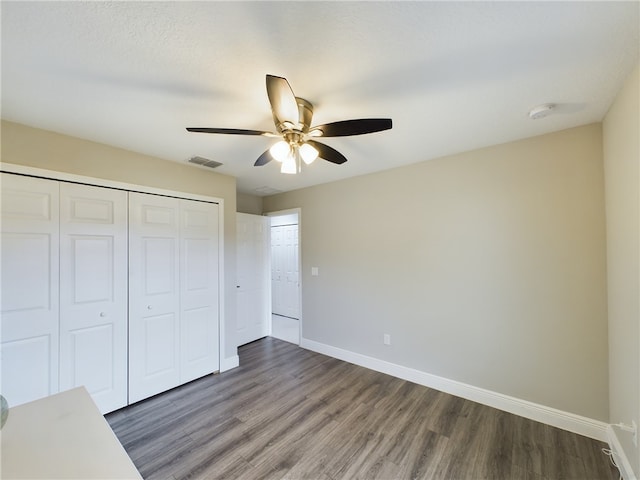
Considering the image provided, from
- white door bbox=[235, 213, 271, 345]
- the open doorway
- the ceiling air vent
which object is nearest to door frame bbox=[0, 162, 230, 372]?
the ceiling air vent

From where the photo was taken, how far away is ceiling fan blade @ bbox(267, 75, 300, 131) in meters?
1.20

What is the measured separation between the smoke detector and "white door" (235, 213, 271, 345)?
11.8 feet

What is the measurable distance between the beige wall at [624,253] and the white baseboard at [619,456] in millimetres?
52

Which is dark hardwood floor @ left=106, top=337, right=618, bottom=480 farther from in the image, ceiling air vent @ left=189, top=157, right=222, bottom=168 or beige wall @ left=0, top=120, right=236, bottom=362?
ceiling air vent @ left=189, top=157, right=222, bottom=168

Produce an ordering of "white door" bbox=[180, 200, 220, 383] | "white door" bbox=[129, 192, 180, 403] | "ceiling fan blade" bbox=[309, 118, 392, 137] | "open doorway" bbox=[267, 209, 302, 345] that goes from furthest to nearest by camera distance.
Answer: "open doorway" bbox=[267, 209, 302, 345] < "white door" bbox=[180, 200, 220, 383] < "white door" bbox=[129, 192, 180, 403] < "ceiling fan blade" bbox=[309, 118, 392, 137]

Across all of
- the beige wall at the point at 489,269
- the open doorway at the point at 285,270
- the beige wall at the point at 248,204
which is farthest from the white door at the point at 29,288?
the open doorway at the point at 285,270

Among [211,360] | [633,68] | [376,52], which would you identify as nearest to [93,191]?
[211,360]

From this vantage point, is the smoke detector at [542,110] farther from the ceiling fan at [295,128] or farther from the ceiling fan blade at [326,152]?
the ceiling fan blade at [326,152]

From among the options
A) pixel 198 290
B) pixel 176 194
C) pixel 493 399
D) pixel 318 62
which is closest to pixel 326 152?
pixel 318 62

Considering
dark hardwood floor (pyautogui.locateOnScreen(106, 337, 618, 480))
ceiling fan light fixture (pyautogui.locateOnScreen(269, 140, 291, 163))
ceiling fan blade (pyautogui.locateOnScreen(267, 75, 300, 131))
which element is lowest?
dark hardwood floor (pyautogui.locateOnScreen(106, 337, 618, 480))

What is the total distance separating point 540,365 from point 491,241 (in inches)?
44.1

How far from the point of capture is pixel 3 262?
191 cm

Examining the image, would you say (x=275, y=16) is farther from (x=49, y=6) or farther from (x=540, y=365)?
(x=540, y=365)

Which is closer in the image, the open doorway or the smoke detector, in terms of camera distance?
the smoke detector
